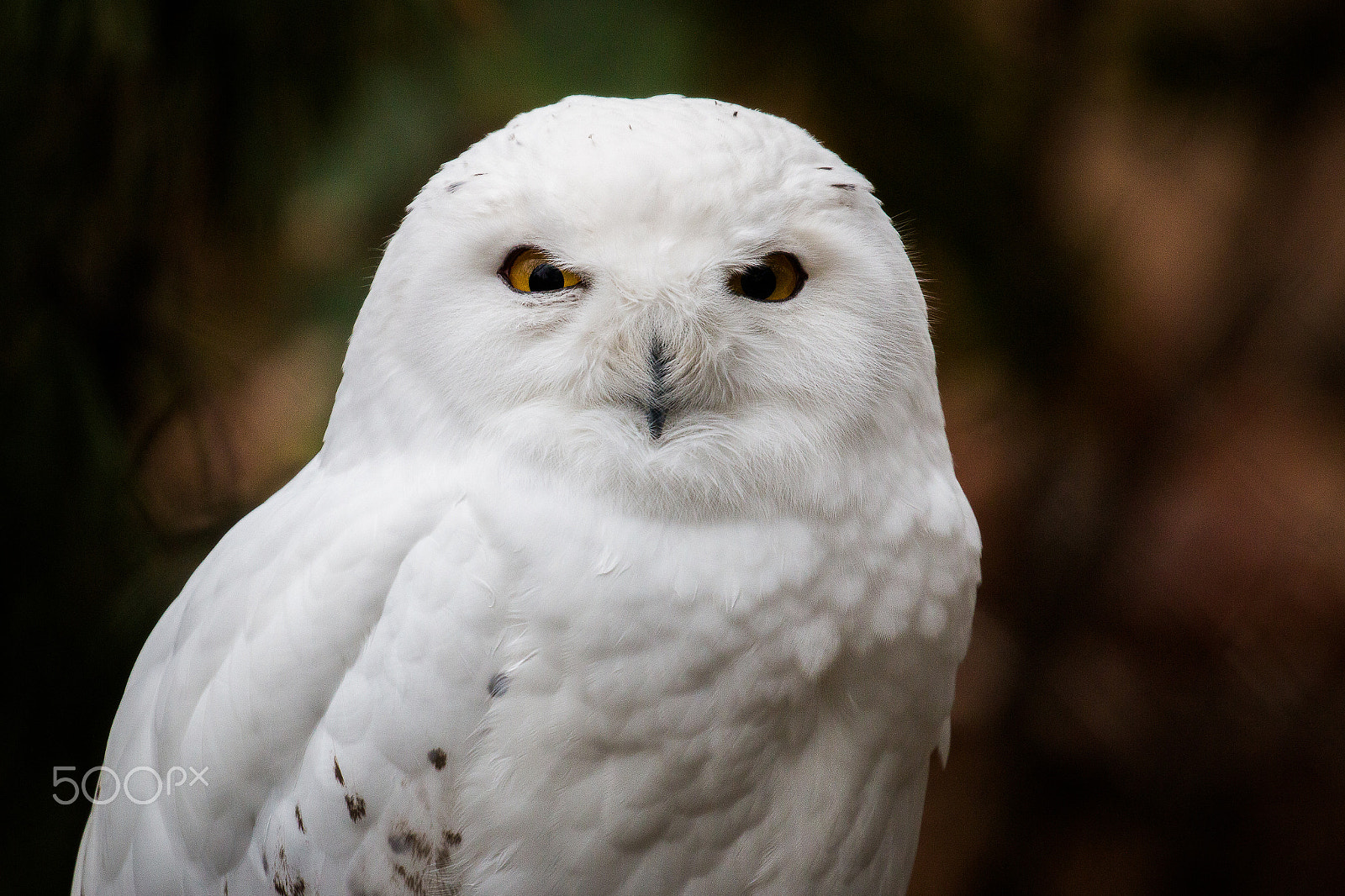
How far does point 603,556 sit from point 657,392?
0.46 ft

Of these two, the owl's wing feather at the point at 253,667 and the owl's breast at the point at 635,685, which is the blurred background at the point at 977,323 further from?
the owl's breast at the point at 635,685

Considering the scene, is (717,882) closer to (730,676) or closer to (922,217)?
(730,676)

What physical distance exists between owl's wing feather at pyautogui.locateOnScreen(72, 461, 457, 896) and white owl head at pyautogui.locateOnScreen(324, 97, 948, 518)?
85 mm

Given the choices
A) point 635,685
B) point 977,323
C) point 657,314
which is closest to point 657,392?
point 657,314

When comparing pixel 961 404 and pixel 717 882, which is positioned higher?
pixel 717 882

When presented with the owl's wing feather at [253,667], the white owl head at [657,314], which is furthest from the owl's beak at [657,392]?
the owl's wing feather at [253,667]

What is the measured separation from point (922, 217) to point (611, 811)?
1207mm

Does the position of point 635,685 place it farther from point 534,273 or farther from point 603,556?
point 534,273

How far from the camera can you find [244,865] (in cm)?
87

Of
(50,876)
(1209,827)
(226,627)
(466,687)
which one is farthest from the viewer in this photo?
(1209,827)

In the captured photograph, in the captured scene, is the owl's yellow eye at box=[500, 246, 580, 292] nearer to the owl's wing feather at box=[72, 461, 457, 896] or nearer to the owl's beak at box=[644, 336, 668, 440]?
the owl's beak at box=[644, 336, 668, 440]

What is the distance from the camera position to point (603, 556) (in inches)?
31.7

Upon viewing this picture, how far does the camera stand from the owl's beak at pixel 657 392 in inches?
31.4

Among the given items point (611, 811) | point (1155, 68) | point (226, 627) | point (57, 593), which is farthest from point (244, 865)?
point (1155, 68)
